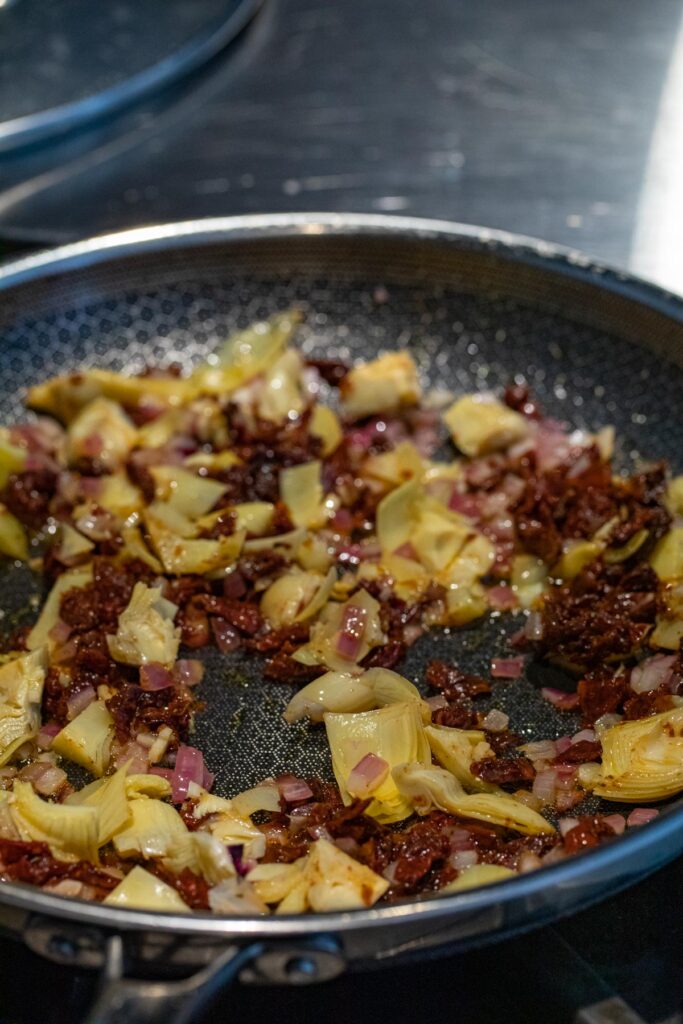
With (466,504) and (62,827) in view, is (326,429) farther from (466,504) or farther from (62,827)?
(62,827)

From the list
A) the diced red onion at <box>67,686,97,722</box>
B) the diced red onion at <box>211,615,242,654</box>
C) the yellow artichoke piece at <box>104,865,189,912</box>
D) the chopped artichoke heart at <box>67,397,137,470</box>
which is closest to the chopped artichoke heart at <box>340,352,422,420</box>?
the chopped artichoke heart at <box>67,397,137,470</box>

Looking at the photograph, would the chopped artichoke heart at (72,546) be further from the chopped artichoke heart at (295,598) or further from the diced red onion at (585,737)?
the diced red onion at (585,737)

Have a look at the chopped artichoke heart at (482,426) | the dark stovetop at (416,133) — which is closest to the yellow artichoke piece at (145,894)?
the chopped artichoke heart at (482,426)

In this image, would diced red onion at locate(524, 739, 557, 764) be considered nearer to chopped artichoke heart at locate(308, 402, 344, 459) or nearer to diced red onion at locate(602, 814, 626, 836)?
diced red onion at locate(602, 814, 626, 836)

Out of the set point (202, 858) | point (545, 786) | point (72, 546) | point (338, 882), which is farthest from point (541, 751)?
point (72, 546)

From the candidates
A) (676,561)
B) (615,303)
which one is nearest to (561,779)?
(676,561)

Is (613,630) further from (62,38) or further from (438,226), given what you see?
(62,38)
